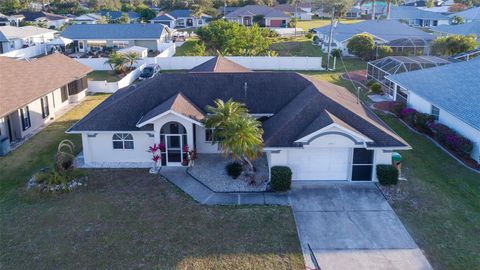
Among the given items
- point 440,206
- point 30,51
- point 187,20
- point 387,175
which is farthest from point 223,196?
point 187,20

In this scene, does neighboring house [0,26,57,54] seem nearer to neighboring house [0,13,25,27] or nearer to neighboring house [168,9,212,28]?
neighboring house [0,13,25,27]

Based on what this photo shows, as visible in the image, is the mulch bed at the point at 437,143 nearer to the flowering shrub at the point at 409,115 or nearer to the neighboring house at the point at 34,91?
the flowering shrub at the point at 409,115

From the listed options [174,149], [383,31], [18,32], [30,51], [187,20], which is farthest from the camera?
[187,20]

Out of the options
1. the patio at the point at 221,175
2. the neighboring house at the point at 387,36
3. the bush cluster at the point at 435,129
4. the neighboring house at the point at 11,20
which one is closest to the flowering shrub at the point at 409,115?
the bush cluster at the point at 435,129

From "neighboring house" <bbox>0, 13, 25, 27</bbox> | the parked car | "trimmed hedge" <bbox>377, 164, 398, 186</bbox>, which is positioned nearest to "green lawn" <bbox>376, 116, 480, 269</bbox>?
"trimmed hedge" <bbox>377, 164, 398, 186</bbox>

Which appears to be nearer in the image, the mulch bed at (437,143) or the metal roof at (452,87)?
the mulch bed at (437,143)

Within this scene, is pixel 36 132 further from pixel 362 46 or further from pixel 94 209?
pixel 362 46

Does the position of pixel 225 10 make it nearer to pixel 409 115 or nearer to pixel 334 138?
pixel 409 115
